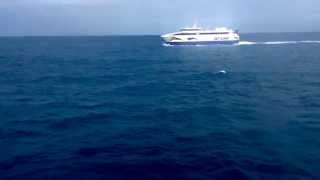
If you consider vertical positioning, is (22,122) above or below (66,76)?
below

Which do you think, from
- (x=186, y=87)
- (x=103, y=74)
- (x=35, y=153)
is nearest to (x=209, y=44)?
(x=103, y=74)

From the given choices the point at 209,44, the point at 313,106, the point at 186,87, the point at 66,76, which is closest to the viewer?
the point at 313,106

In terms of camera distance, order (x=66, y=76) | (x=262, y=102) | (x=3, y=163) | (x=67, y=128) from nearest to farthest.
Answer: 1. (x=3, y=163)
2. (x=67, y=128)
3. (x=262, y=102)
4. (x=66, y=76)

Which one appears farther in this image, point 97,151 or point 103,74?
point 103,74

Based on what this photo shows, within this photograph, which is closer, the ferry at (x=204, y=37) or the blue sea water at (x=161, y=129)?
the blue sea water at (x=161, y=129)

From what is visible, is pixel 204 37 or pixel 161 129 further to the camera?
pixel 204 37

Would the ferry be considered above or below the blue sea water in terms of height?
above

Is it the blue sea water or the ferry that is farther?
the ferry

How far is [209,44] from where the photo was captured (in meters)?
148

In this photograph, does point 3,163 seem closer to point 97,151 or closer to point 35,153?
point 35,153

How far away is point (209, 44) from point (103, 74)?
267ft

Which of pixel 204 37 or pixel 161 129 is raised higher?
pixel 204 37

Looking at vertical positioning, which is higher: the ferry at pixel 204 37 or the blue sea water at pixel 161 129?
the ferry at pixel 204 37

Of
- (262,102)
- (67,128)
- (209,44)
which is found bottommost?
(67,128)
